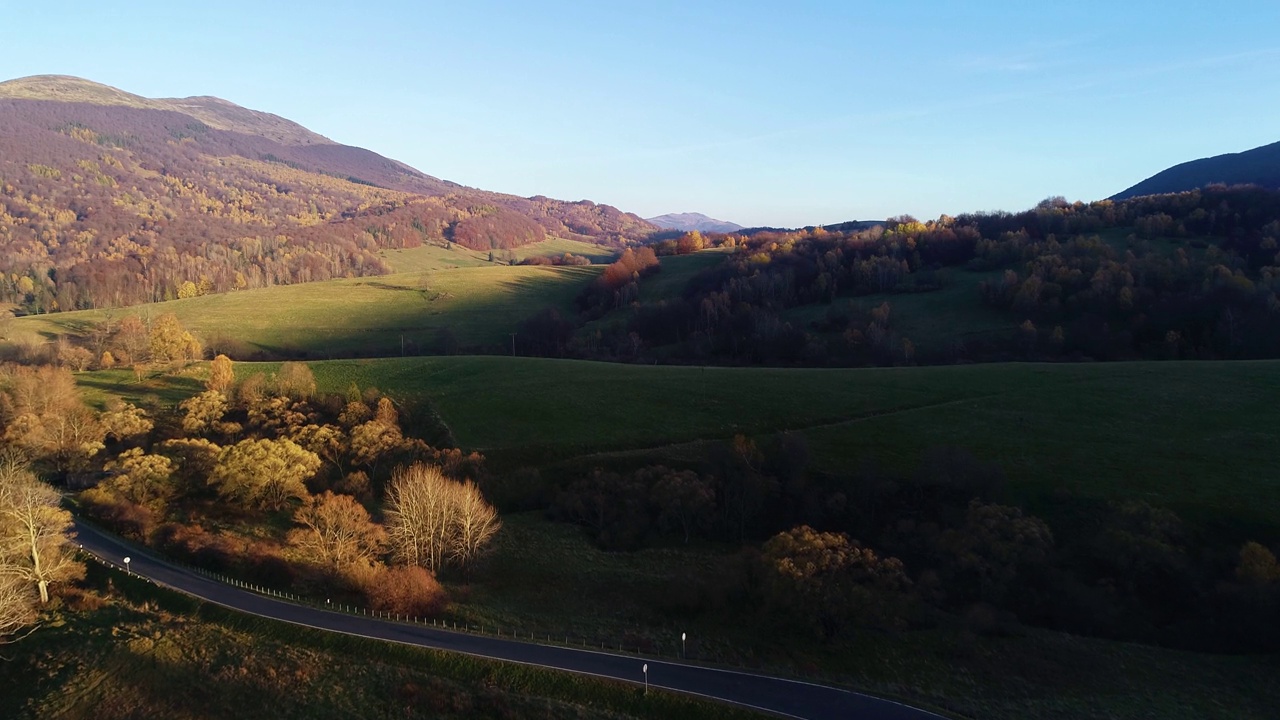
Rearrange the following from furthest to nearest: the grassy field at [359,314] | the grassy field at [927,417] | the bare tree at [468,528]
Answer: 1. the grassy field at [359,314]
2. the grassy field at [927,417]
3. the bare tree at [468,528]

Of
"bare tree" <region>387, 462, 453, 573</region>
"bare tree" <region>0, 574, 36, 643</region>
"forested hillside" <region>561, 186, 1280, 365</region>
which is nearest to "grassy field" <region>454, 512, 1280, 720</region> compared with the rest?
"bare tree" <region>387, 462, 453, 573</region>

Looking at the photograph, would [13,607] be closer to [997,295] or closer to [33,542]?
[33,542]

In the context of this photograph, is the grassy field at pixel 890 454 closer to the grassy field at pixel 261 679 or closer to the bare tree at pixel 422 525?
the bare tree at pixel 422 525

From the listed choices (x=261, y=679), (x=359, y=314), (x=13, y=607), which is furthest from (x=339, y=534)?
(x=359, y=314)

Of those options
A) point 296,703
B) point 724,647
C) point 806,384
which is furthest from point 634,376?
point 296,703

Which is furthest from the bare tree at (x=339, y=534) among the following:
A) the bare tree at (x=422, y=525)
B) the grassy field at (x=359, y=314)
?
the grassy field at (x=359, y=314)

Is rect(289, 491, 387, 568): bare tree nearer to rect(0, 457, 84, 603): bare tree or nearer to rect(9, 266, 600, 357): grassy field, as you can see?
rect(0, 457, 84, 603): bare tree
